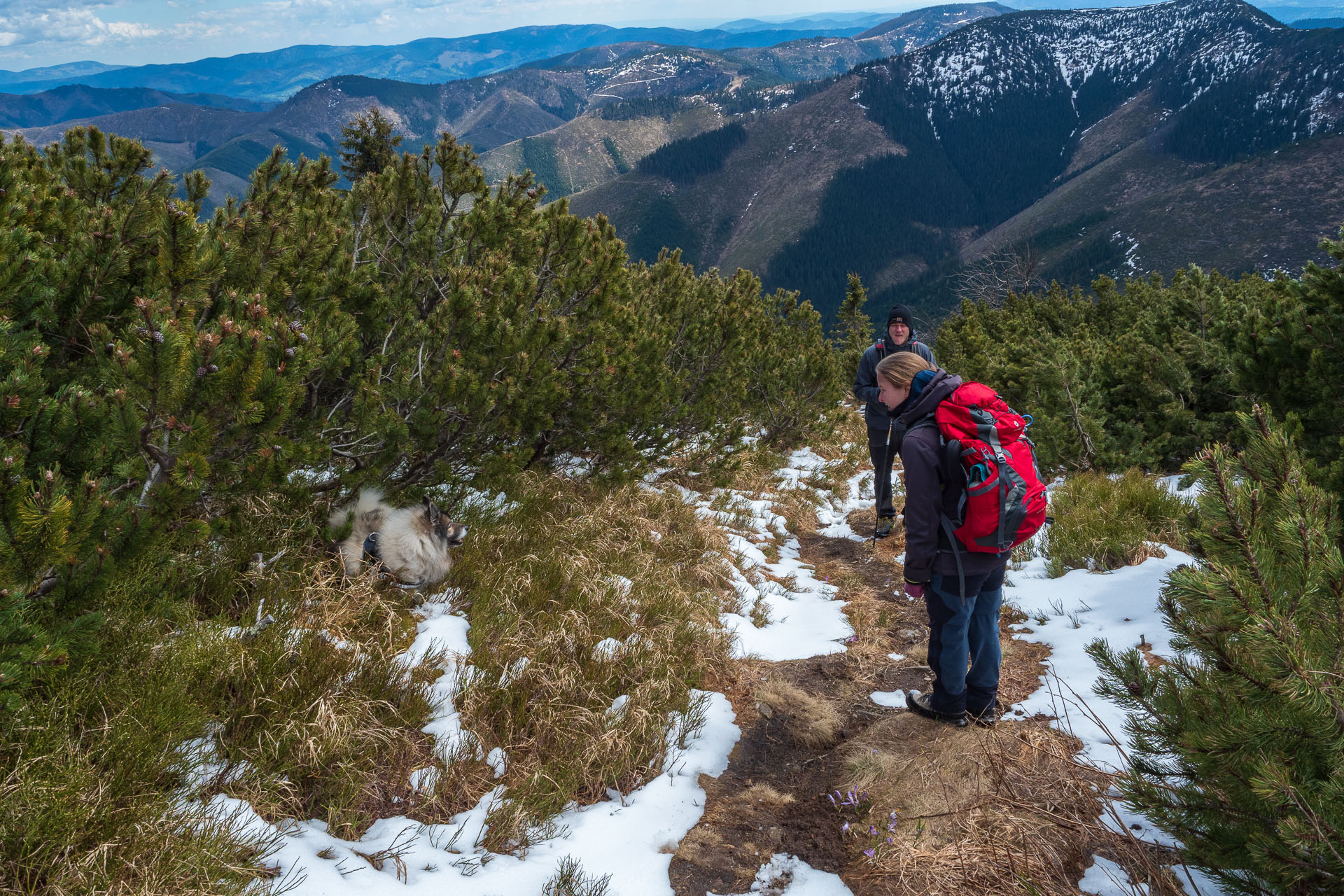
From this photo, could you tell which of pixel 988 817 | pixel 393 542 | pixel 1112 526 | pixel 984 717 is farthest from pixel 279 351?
pixel 1112 526

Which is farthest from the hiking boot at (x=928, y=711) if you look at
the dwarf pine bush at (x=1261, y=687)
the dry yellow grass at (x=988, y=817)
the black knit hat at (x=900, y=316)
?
the black knit hat at (x=900, y=316)

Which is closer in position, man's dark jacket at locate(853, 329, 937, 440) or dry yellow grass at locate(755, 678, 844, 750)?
dry yellow grass at locate(755, 678, 844, 750)

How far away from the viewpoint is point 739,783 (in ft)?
11.2

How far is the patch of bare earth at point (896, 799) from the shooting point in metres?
2.47

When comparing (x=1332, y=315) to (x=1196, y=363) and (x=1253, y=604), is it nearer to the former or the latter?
(x=1196, y=363)

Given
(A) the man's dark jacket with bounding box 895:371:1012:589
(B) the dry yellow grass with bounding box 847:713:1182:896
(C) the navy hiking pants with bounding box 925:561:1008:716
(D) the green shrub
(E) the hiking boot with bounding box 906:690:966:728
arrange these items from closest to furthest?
(B) the dry yellow grass with bounding box 847:713:1182:896 → (A) the man's dark jacket with bounding box 895:371:1012:589 → (C) the navy hiking pants with bounding box 925:561:1008:716 → (E) the hiking boot with bounding box 906:690:966:728 → (D) the green shrub

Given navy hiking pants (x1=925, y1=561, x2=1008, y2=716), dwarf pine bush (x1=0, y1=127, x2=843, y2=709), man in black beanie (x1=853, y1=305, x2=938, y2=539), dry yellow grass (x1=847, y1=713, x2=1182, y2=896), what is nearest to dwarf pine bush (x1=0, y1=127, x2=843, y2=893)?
dwarf pine bush (x1=0, y1=127, x2=843, y2=709)

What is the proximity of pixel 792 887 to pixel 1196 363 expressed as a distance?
26.2 feet

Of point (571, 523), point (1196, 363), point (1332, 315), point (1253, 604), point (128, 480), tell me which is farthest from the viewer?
point (1196, 363)

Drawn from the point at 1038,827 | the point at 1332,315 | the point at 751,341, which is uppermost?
the point at 1332,315

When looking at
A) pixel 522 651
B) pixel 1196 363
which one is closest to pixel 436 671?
pixel 522 651

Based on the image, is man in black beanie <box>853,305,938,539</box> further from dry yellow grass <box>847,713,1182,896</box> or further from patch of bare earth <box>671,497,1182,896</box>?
dry yellow grass <box>847,713,1182,896</box>

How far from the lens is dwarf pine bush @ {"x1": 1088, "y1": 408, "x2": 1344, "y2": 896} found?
1675 millimetres

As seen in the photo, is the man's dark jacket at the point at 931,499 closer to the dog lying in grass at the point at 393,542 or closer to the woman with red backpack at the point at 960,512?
the woman with red backpack at the point at 960,512
